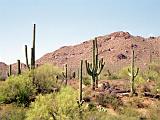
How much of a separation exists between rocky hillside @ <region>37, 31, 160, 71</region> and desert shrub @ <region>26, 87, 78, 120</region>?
6202 centimetres

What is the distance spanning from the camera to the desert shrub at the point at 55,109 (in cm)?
2291

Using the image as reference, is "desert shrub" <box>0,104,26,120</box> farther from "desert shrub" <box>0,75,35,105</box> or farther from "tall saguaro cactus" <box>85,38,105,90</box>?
"tall saguaro cactus" <box>85,38,105,90</box>

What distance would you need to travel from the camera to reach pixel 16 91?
2972 cm

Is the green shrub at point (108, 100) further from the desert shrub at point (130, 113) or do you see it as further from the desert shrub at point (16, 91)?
the desert shrub at point (16, 91)

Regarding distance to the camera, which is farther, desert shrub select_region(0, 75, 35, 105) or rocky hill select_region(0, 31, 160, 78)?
rocky hill select_region(0, 31, 160, 78)

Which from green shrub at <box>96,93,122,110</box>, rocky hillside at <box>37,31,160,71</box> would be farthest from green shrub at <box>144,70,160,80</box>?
rocky hillside at <box>37,31,160,71</box>

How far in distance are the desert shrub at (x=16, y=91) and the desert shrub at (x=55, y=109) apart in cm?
569

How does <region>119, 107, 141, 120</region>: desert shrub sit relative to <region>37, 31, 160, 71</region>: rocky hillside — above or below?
below

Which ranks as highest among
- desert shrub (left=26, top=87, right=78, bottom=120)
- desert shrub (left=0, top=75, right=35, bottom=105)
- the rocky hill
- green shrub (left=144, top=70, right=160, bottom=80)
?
the rocky hill

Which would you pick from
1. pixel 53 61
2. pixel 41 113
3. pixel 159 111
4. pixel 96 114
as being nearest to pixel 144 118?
pixel 159 111

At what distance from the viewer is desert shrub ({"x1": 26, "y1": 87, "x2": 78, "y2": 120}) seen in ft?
75.2

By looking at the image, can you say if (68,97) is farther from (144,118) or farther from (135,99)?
(135,99)

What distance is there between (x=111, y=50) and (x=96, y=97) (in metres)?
66.5

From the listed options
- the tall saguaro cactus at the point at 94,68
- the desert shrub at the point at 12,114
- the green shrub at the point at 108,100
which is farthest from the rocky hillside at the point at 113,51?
the desert shrub at the point at 12,114
